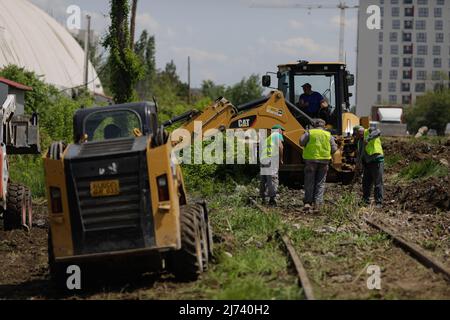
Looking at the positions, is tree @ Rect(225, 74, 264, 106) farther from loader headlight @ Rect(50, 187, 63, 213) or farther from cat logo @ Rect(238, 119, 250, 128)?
loader headlight @ Rect(50, 187, 63, 213)

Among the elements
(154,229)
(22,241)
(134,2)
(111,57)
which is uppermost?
(134,2)

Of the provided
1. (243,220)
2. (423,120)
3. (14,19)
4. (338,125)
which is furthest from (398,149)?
(423,120)

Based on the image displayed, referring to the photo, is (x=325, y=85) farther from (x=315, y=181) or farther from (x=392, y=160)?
(x=392, y=160)

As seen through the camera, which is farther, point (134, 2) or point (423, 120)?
point (423, 120)

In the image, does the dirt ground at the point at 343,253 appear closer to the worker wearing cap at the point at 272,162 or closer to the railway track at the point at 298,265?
the railway track at the point at 298,265

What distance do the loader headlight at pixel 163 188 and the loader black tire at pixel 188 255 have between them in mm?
532

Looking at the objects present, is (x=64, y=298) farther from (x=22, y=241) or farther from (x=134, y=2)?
(x=134, y=2)

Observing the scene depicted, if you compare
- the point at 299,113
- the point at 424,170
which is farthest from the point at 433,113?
the point at 299,113

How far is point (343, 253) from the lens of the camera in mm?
11875

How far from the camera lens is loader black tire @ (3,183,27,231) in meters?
16.4

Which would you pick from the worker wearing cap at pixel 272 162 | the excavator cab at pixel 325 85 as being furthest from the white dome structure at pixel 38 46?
the worker wearing cap at pixel 272 162

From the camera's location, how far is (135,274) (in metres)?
10.9

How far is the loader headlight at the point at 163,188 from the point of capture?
32.3 ft
